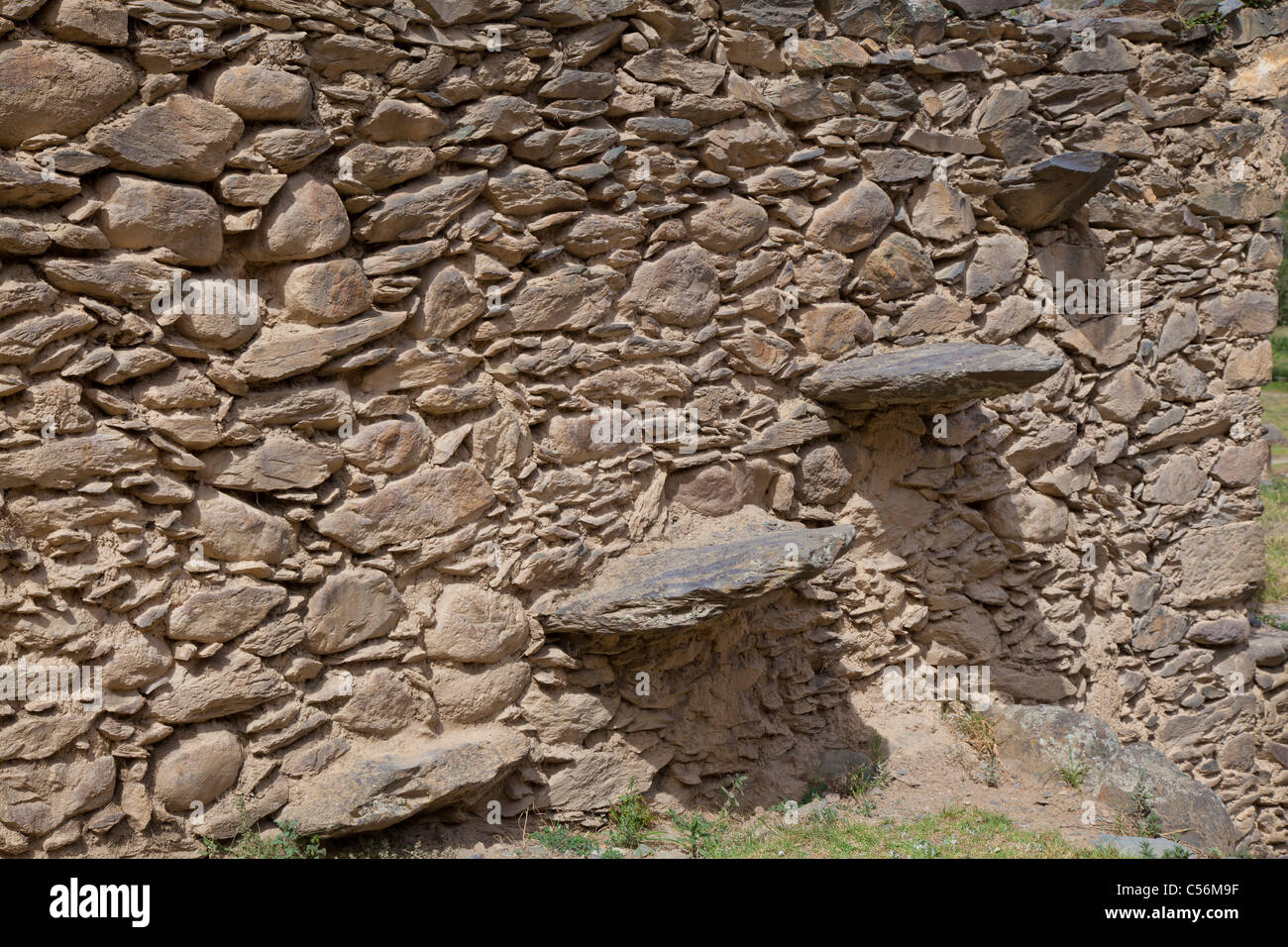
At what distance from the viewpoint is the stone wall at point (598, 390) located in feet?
12.7

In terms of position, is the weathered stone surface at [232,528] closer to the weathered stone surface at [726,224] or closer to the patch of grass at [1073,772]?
the weathered stone surface at [726,224]

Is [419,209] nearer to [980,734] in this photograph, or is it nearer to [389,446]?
[389,446]

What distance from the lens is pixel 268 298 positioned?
14.1ft

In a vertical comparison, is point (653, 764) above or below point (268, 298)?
below

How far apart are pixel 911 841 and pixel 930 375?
2361 millimetres

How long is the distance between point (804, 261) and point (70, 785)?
4.34m

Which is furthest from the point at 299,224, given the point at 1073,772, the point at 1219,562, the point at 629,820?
the point at 1219,562

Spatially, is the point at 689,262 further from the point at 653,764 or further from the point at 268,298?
the point at 653,764

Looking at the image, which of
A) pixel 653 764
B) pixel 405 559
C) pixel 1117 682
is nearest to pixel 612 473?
pixel 405 559

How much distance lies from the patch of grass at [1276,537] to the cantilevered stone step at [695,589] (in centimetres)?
513

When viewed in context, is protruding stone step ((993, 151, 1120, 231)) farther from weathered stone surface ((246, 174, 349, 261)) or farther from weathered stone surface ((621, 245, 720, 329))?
weathered stone surface ((246, 174, 349, 261))

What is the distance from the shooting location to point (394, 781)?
14.0 ft

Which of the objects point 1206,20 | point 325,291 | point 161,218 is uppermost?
point 1206,20

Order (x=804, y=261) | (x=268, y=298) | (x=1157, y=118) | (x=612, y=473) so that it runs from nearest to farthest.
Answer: (x=268, y=298), (x=612, y=473), (x=804, y=261), (x=1157, y=118)
